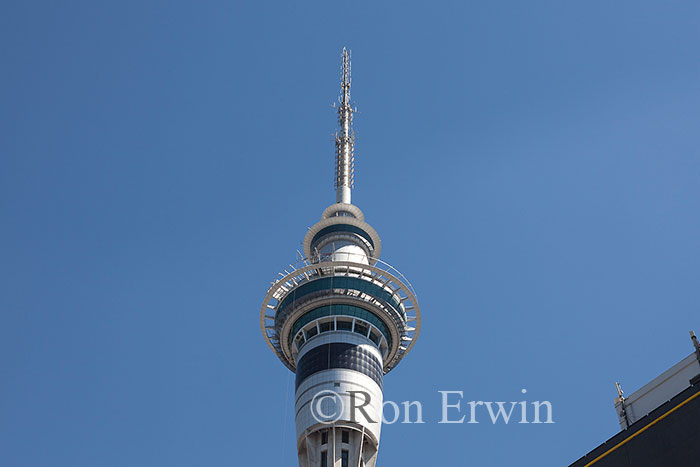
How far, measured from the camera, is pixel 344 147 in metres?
152

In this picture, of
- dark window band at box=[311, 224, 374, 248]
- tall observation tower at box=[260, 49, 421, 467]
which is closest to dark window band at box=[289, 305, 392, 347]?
tall observation tower at box=[260, 49, 421, 467]

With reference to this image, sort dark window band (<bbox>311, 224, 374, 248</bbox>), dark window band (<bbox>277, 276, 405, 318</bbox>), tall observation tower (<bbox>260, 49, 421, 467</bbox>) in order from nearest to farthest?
tall observation tower (<bbox>260, 49, 421, 467</bbox>) → dark window band (<bbox>277, 276, 405, 318</bbox>) → dark window band (<bbox>311, 224, 374, 248</bbox>)

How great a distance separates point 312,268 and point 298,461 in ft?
90.7

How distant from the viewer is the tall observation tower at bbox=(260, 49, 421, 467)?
99438mm

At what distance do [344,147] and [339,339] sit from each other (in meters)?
53.5

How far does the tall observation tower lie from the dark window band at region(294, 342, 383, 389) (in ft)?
0.45

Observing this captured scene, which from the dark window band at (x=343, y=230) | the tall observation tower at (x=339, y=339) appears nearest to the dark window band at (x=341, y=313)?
the tall observation tower at (x=339, y=339)

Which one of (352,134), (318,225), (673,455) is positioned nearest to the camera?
(673,455)

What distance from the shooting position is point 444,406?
10069 centimetres

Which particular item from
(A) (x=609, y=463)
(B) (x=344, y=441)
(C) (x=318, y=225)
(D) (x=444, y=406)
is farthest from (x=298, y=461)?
(A) (x=609, y=463)

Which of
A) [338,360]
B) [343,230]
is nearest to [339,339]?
[338,360]

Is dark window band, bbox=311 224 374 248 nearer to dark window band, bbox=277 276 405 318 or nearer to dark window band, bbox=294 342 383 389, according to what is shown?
dark window band, bbox=277 276 405 318

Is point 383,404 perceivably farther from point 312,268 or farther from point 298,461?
point 312,268

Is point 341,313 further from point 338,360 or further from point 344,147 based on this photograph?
point 344,147
